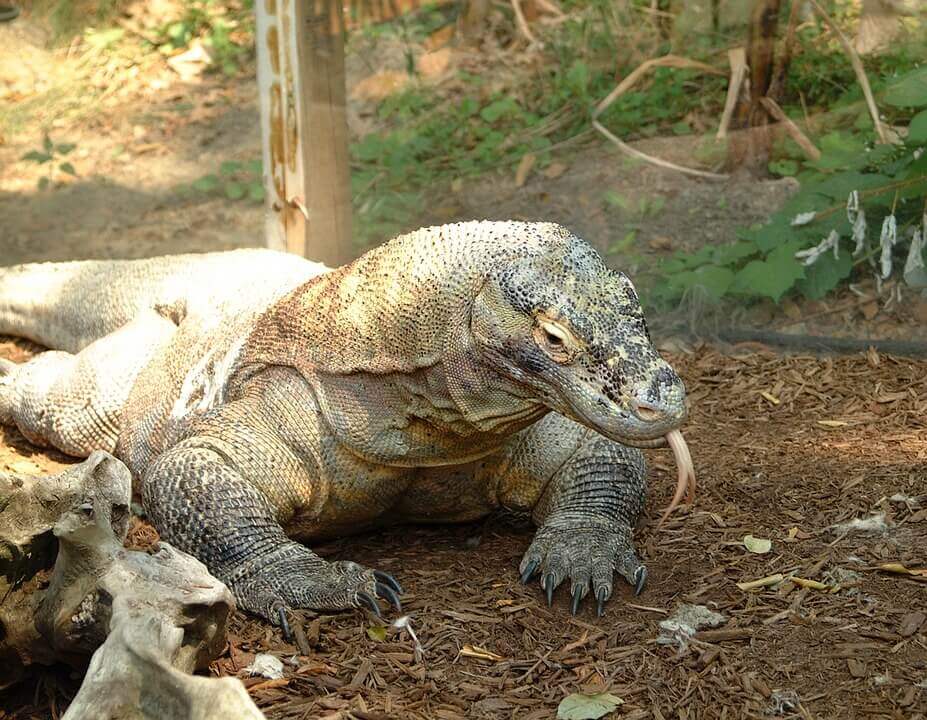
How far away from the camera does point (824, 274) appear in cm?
627

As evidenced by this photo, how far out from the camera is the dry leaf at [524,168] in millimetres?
7805

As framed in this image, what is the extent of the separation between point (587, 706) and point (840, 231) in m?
3.80

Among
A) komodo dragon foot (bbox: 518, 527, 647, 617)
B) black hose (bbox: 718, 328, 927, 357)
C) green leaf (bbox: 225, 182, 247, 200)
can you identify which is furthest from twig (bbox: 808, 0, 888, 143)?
green leaf (bbox: 225, 182, 247, 200)

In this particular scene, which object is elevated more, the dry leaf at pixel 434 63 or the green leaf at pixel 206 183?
the dry leaf at pixel 434 63

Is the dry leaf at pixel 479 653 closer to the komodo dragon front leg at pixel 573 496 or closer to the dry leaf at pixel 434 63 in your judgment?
the komodo dragon front leg at pixel 573 496

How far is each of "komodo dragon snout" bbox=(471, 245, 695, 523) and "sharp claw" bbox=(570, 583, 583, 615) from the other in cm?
58

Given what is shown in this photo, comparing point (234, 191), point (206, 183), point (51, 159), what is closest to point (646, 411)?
point (234, 191)

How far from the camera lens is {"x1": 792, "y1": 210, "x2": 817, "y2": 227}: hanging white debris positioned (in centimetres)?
634

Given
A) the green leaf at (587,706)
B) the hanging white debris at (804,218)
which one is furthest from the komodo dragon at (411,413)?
the hanging white debris at (804,218)

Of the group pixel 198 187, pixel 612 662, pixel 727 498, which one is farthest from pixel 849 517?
pixel 198 187

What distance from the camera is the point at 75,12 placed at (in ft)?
37.3

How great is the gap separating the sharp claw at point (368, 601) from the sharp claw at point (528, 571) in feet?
1.76

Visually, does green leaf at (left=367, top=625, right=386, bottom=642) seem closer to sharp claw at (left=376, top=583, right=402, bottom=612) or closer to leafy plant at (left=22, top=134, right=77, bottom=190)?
sharp claw at (left=376, top=583, right=402, bottom=612)

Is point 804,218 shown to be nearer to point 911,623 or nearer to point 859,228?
point 859,228
